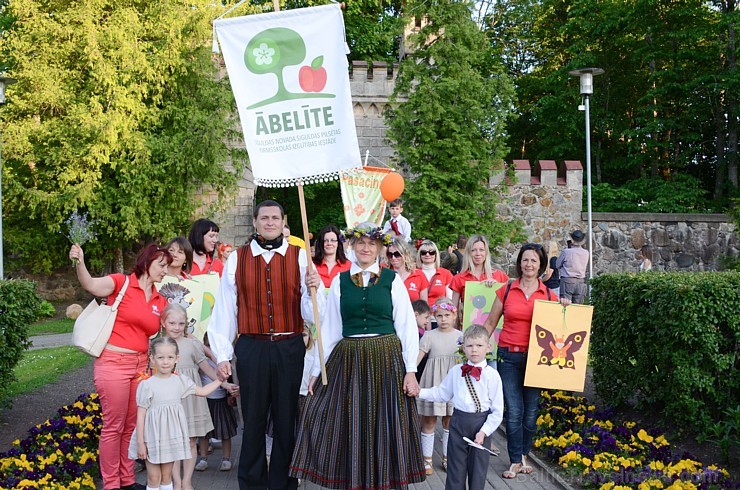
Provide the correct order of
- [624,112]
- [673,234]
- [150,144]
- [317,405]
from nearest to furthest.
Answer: [317,405]
[150,144]
[673,234]
[624,112]

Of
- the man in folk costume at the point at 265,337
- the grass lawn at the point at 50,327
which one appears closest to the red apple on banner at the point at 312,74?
the man in folk costume at the point at 265,337

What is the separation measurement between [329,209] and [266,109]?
757 inches

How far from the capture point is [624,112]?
87.9 ft

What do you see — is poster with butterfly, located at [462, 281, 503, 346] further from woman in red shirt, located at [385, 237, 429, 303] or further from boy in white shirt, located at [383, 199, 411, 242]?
boy in white shirt, located at [383, 199, 411, 242]

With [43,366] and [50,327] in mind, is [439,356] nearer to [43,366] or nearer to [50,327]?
[43,366]

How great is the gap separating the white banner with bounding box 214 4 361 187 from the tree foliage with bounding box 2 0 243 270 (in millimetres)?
13624

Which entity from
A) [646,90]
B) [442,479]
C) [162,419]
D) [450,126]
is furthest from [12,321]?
[646,90]

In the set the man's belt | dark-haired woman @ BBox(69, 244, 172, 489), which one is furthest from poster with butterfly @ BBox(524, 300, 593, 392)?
dark-haired woman @ BBox(69, 244, 172, 489)

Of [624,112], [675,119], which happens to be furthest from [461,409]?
[624,112]

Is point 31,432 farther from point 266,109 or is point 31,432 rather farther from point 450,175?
point 450,175

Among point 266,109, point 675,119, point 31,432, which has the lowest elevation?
point 31,432

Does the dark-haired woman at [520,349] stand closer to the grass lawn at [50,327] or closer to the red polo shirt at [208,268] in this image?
the red polo shirt at [208,268]

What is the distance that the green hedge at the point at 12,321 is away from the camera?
7637 mm

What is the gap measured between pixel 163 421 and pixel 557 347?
331 cm
